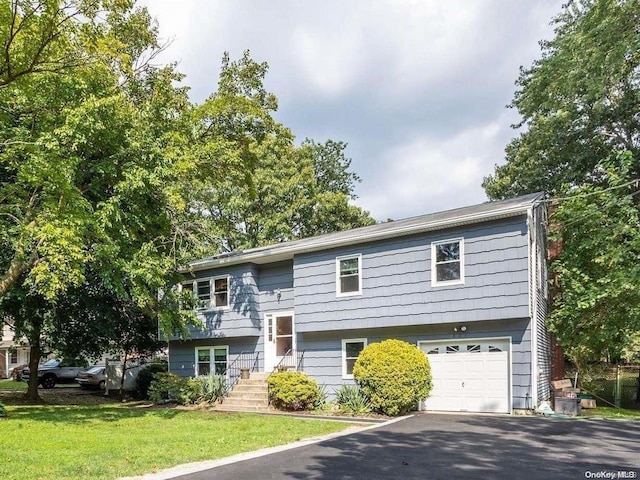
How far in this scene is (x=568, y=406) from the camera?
41.1 feet

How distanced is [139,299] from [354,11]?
33.0ft

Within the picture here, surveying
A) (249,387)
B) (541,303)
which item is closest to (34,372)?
(249,387)

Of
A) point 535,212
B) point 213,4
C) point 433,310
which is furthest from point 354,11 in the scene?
point 433,310

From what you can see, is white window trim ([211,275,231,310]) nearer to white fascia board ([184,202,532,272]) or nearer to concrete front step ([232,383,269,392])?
white fascia board ([184,202,532,272])

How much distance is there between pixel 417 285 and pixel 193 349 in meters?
10.5

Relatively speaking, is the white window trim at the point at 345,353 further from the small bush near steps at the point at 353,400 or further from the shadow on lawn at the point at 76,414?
the shadow on lawn at the point at 76,414

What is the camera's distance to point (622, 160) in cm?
1525

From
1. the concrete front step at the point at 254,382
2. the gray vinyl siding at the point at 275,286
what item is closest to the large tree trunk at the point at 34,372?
the concrete front step at the point at 254,382

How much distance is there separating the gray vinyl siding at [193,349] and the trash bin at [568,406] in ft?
32.2

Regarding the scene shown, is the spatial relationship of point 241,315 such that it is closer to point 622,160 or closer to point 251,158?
point 251,158

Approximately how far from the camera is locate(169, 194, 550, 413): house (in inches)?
500

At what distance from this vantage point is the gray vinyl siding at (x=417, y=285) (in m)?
12.6

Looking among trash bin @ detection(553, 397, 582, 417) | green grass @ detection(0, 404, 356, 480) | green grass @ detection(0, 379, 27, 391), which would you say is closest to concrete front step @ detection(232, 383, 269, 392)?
green grass @ detection(0, 404, 356, 480)

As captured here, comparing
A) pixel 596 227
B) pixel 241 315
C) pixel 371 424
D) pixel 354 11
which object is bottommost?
pixel 371 424
